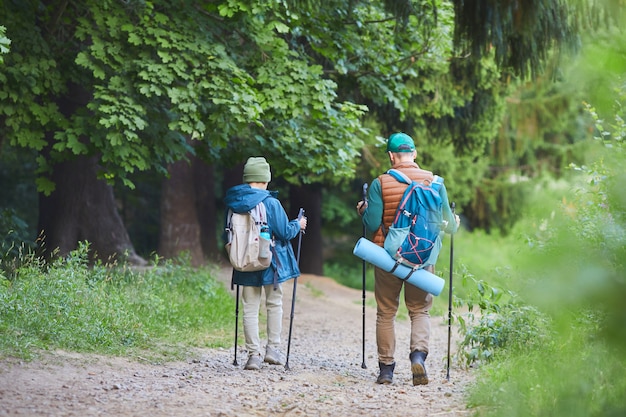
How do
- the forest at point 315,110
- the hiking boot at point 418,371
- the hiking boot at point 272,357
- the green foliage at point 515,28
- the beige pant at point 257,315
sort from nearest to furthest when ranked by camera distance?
the forest at point 315,110, the green foliage at point 515,28, the hiking boot at point 418,371, the beige pant at point 257,315, the hiking boot at point 272,357

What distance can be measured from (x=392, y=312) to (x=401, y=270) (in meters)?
0.53

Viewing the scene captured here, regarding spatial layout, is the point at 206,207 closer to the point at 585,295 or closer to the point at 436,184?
the point at 436,184

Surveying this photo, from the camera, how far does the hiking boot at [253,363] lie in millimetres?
7840

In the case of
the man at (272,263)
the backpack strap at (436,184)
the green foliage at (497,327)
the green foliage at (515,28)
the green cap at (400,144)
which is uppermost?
the green foliage at (515,28)

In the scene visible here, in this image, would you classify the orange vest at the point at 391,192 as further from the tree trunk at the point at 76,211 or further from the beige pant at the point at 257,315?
the tree trunk at the point at 76,211

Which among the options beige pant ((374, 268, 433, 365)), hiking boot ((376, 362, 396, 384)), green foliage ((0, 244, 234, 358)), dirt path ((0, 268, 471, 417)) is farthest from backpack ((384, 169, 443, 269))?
green foliage ((0, 244, 234, 358))

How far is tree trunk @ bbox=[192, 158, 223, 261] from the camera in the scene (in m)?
19.7

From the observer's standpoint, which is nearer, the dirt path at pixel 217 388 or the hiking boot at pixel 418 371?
the dirt path at pixel 217 388

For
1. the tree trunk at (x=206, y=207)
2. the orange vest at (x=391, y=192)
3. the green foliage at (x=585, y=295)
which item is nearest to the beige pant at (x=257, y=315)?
the orange vest at (x=391, y=192)

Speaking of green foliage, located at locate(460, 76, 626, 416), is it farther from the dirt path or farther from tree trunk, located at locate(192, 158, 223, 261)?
tree trunk, located at locate(192, 158, 223, 261)

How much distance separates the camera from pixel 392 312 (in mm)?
7605

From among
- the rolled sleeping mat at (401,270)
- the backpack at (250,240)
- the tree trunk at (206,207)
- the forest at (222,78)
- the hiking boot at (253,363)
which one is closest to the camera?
the rolled sleeping mat at (401,270)

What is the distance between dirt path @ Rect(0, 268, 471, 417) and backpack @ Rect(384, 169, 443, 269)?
42.7 inches

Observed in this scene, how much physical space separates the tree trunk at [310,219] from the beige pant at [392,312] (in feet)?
41.5
